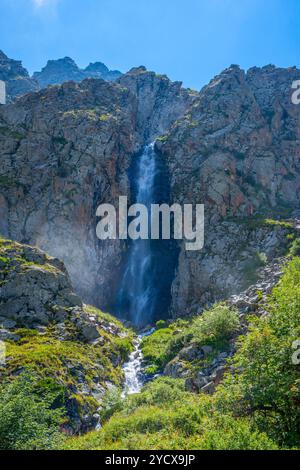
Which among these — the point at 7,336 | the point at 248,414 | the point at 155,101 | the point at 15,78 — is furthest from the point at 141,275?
the point at 15,78

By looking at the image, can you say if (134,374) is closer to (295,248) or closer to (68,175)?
(295,248)

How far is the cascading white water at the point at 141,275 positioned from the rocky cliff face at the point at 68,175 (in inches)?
85.9

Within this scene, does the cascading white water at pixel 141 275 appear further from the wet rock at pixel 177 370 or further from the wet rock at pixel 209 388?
the wet rock at pixel 209 388

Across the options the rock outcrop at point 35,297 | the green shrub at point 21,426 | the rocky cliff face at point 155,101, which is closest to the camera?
the green shrub at point 21,426

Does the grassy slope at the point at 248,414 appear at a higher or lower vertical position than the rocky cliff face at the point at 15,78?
lower

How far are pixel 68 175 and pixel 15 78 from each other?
123 m

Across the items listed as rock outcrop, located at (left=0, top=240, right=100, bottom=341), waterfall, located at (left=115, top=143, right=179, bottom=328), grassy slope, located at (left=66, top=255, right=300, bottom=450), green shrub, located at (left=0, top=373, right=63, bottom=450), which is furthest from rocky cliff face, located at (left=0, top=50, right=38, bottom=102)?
grassy slope, located at (left=66, top=255, right=300, bottom=450)

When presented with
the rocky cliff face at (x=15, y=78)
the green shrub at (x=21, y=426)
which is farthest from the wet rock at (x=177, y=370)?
the rocky cliff face at (x=15, y=78)

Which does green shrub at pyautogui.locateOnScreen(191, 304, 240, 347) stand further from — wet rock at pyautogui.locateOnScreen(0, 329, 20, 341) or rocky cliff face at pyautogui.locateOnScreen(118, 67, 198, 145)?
rocky cliff face at pyautogui.locateOnScreen(118, 67, 198, 145)

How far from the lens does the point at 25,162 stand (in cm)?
6281

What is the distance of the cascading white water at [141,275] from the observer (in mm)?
55625

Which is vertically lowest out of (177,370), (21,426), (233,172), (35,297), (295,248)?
(177,370)

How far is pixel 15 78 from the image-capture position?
16212 cm

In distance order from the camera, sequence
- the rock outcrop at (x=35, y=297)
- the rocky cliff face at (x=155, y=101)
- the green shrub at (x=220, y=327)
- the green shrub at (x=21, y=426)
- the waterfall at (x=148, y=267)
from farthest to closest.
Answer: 1. the rocky cliff face at (x=155, y=101)
2. the waterfall at (x=148, y=267)
3. the rock outcrop at (x=35, y=297)
4. the green shrub at (x=220, y=327)
5. the green shrub at (x=21, y=426)
